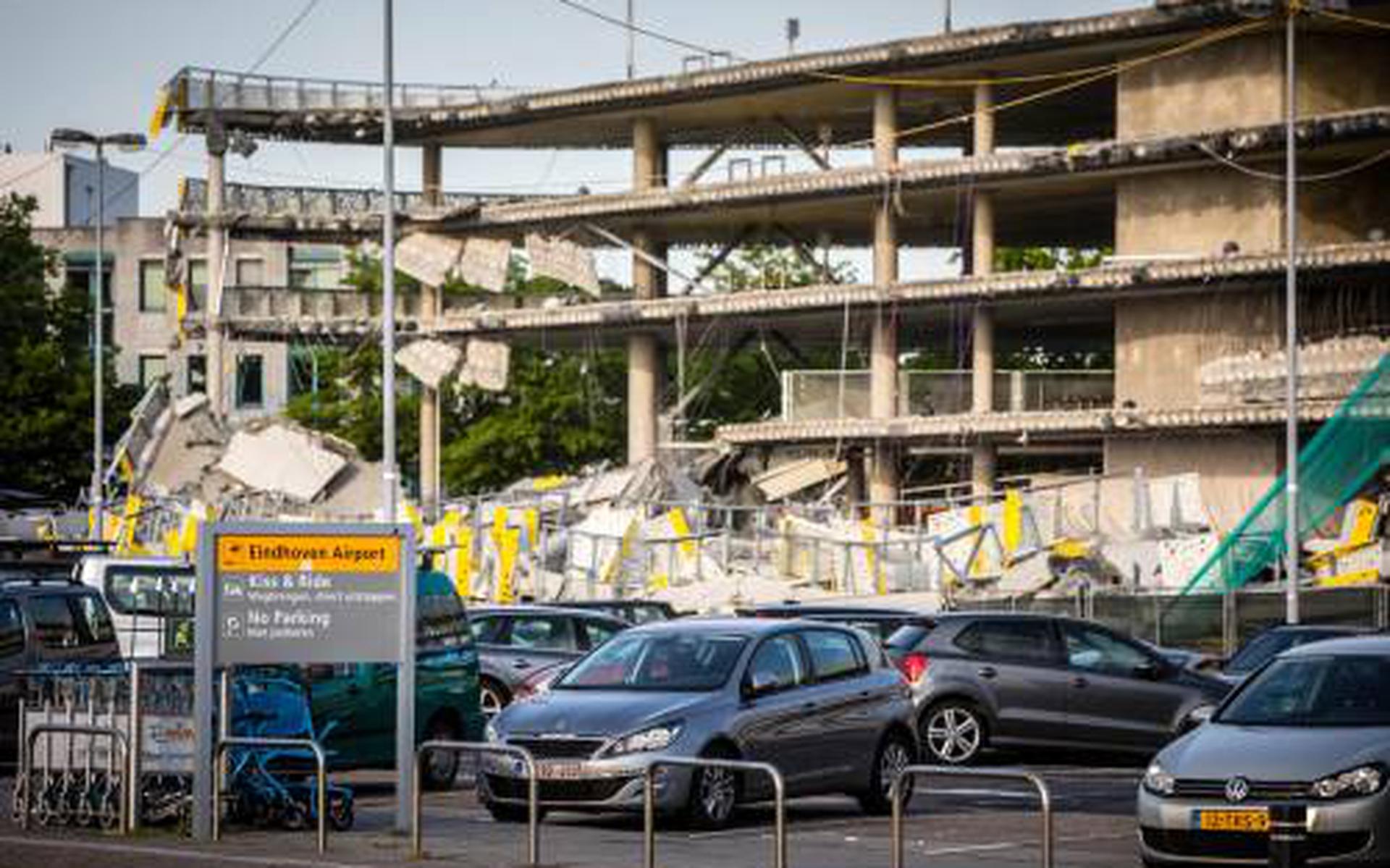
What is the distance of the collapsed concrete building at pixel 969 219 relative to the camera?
6931 cm

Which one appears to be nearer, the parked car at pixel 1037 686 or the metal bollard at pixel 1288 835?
the metal bollard at pixel 1288 835

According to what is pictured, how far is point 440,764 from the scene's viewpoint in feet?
89.5

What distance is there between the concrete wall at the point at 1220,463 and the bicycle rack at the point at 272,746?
49.6 m

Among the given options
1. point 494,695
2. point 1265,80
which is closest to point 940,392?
point 1265,80

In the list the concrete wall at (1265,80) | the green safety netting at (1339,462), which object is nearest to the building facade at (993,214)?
the concrete wall at (1265,80)

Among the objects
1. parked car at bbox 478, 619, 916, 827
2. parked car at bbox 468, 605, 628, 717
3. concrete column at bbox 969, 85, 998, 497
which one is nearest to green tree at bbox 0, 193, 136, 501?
concrete column at bbox 969, 85, 998, 497

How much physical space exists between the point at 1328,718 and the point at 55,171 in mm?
109089

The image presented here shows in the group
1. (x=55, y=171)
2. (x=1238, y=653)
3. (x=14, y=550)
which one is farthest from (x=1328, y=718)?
(x=55, y=171)

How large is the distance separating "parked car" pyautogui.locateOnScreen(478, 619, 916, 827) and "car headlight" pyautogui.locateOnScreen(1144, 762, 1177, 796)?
4.28 metres

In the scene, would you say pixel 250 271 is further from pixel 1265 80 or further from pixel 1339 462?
pixel 1339 462

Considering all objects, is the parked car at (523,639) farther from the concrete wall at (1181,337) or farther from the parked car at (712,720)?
the concrete wall at (1181,337)

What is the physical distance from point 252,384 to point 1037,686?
94.6 meters

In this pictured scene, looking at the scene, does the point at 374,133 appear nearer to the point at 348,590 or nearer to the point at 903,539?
the point at 903,539

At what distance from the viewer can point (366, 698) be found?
84.4 ft
